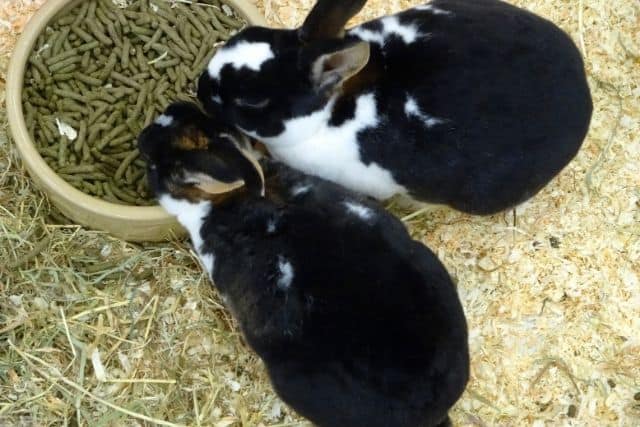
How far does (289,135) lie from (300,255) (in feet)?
1.97

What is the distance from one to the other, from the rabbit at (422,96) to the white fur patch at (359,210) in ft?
0.79

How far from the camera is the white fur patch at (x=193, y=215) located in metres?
2.78

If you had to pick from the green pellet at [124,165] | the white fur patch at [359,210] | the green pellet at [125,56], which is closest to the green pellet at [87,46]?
the green pellet at [125,56]

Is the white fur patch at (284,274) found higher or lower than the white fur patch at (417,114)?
lower

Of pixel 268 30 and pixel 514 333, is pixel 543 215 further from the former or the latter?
pixel 268 30

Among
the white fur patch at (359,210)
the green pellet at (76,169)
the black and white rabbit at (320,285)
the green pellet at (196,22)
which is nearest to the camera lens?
the black and white rabbit at (320,285)

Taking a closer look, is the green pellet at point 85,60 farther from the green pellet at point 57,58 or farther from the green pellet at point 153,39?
the green pellet at point 153,39

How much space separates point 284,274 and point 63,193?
85 cm

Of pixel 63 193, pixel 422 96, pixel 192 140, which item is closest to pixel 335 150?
pixel 422 96

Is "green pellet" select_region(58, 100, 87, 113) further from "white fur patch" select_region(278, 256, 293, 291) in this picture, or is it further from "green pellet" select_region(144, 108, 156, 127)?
"white fur patch" select_region(278, 256, 293, 291)

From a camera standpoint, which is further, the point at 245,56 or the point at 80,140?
the point at 80,140

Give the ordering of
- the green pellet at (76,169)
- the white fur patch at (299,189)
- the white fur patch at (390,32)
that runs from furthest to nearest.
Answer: the green pellet at (76,169), the white fur patch at (390,32), the white fur patch at (299,189)

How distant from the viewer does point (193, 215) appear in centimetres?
280

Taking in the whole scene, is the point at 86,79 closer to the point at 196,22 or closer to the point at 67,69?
the point at 67,69
